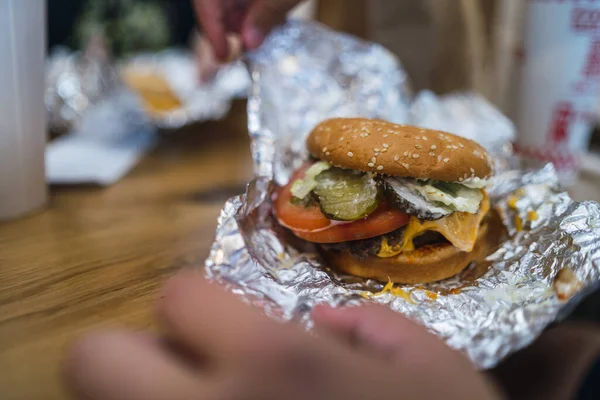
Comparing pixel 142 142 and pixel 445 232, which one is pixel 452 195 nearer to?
pixel 445 232

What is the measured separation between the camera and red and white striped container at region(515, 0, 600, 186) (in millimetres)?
1449

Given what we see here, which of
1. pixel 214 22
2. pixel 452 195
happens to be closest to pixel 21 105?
pixel 214 22

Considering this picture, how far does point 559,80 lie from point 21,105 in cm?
147

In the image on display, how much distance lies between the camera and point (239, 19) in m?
1.56

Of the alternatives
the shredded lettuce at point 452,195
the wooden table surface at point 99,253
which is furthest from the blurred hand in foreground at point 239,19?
the shredded lettuce at point 452,195

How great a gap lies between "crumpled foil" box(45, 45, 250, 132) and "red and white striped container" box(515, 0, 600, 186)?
942mm

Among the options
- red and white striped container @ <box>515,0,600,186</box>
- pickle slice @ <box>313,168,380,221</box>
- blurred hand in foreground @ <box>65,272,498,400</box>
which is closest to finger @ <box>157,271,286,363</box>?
blurred hand in foreground @ <box>65,272,498,400</box>

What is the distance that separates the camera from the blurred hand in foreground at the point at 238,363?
18.1 inches

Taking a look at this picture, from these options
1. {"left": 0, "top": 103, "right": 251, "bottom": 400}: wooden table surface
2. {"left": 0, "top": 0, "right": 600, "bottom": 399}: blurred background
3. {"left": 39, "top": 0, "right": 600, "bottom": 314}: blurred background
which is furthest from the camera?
{"left": 39, "top": 0, "right": 600, "bottom": 314}: blurred background

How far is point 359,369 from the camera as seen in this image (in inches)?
18.9

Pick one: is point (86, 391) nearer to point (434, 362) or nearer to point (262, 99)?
point (434, 362)

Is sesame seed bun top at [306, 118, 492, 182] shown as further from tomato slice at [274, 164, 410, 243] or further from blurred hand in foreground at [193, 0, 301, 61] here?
blurred hand in foreground at [193, 0, 301, 61]

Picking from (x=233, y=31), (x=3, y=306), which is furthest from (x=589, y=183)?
(x=3, y=306)

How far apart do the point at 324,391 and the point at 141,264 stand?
2.22ft
